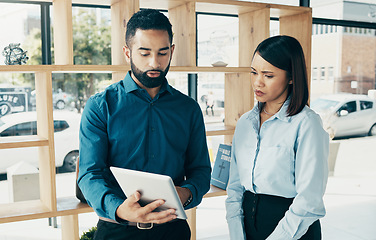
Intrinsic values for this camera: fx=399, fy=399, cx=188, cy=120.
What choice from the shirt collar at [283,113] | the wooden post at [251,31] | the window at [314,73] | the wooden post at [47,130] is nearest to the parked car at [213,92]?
the wooden post at [251,31]

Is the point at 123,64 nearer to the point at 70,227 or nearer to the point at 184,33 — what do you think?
the point at 184,33

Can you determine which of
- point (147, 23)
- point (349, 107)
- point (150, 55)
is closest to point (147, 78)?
point (150, 55)

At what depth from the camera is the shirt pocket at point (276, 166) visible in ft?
5.29

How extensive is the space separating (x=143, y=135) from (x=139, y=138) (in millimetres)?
20

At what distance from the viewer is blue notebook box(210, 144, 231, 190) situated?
8.88 feet

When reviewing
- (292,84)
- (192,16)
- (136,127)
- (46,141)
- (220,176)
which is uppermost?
(192,16)

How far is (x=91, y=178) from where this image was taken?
1.47 m

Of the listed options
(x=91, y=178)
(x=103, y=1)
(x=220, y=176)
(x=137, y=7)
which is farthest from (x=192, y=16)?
(x=91, y=178)

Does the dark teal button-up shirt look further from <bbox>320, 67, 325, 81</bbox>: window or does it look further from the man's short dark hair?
<bbox>320, 67, 325, 81</bbox>: window

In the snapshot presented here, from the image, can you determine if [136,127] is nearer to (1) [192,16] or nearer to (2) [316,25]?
(1) [192,16]

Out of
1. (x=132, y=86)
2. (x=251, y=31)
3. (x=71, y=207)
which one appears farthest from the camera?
(x=251, y=31)

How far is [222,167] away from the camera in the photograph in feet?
9.04

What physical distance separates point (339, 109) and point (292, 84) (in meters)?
3.61

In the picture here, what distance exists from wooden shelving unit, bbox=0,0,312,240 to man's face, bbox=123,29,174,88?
0.96 m
